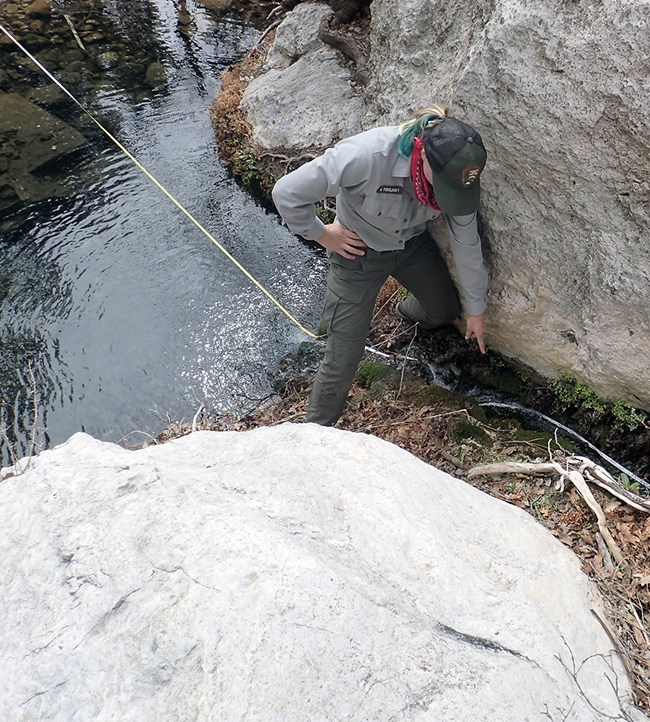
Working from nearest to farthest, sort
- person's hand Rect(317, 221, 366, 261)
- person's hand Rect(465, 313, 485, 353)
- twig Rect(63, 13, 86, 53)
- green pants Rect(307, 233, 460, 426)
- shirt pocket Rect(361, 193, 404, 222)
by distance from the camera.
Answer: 1. shirt pocket Rect(361, 193, 404, 222)
2. person's hand Rect(317, 221, 366, 261)
3. green pants Rect(307, 233, 460, 426)
4. person's hand Rect(465, 313, 485, 353)
5. twig Rect(63, 13, 86, 53)

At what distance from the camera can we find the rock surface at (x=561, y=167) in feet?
11.4

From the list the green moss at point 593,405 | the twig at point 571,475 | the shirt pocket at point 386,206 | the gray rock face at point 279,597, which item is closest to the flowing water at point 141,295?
the shirt pocket at point 386,206

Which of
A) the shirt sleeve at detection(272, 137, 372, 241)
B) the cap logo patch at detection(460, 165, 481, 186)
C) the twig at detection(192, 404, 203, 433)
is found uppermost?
the cap logo patch at detection(460, 165, 481, 186)

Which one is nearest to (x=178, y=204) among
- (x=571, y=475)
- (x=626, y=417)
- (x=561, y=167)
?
(x=561, y=167)

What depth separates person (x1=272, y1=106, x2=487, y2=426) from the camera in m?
3.71

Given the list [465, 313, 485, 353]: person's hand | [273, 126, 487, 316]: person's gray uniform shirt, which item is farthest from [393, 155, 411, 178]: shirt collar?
[465, 313, 485, 353]: person's hand

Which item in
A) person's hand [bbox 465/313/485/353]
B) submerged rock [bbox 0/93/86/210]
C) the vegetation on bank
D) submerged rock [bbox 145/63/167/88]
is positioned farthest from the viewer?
submerged rock [bbox 145/63/167/88]

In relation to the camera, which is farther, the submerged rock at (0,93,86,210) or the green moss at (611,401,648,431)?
the submerged rock at (0,93,86,210)

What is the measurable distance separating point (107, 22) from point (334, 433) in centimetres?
1288

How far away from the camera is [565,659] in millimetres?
2414

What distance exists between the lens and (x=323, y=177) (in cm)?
396

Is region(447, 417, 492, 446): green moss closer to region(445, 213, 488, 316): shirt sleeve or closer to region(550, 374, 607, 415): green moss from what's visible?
region(550, 374, 607, 415): green moss

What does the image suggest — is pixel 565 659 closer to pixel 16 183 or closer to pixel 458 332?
pixel 458 332

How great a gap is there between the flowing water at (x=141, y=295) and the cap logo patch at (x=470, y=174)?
3.11 meters
